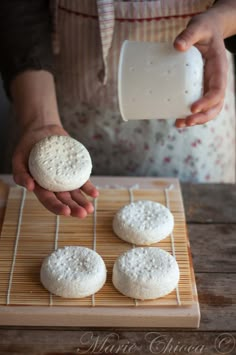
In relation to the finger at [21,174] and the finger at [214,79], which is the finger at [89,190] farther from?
the finger at [214,79]

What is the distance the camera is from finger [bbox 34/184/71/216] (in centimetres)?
109

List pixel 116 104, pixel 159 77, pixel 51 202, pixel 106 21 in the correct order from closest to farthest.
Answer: pixel 159 77, pixel 51 202, pixel 106 21, pixel 116 104

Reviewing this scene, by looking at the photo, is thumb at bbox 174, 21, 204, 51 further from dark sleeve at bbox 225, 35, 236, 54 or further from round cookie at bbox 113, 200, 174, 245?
round cookie at bbox 113, 200, 174, 245

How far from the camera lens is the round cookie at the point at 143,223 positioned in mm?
1152

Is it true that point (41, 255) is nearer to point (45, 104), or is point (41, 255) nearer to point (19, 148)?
point (19, 148)

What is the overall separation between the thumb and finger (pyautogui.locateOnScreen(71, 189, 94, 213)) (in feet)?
1.12

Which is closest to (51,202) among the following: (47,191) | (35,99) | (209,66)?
(47,191)

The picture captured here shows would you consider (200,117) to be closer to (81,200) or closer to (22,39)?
(81,200)

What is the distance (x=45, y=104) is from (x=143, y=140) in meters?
0.29

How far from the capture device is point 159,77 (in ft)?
3.22

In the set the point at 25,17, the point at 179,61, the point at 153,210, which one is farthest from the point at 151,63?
the point at 25,17

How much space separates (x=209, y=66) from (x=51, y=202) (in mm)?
383

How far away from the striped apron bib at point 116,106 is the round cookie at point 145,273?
0.43 meters

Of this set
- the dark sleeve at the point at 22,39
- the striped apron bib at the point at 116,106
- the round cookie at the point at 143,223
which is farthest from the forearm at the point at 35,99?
the round cookie at the point at 143,223
